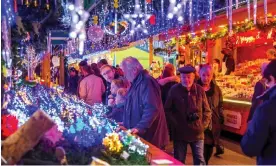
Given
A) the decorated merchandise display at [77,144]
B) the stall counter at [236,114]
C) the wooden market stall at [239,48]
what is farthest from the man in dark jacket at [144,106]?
the stall counter at [236,114]

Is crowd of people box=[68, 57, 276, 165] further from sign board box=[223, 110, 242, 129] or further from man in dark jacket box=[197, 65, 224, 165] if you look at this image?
sign board box=[223, 110, 242, 129]

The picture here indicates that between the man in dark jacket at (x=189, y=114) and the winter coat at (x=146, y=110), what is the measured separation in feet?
1.46

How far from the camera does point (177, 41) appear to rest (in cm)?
1748

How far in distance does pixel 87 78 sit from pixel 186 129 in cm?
370

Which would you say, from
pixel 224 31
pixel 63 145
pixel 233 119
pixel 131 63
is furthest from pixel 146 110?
pixel 224 31

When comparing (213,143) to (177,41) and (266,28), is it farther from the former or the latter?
(177,41)

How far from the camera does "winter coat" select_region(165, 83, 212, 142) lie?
6152 mm

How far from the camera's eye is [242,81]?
11.4 meters

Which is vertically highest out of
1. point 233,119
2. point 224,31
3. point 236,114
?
point 224,31

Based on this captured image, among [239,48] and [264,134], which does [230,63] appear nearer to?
[239,48]

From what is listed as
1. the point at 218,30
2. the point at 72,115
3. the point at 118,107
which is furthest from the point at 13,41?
the point at 218,30

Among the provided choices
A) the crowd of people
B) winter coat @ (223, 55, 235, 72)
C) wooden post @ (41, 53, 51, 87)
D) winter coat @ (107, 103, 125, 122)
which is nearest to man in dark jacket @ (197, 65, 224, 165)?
the crowd of people

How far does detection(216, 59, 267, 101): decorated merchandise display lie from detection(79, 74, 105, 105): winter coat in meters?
3.03

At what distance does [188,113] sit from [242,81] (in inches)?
215
